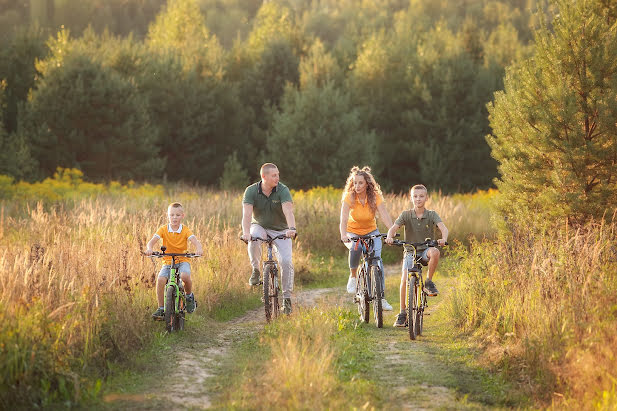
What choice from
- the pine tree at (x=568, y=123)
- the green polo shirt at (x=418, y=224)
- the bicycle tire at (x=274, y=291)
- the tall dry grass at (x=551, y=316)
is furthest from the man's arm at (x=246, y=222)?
the pine tree at (x=568, y=123)

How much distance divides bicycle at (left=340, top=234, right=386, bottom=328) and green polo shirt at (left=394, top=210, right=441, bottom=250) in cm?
51

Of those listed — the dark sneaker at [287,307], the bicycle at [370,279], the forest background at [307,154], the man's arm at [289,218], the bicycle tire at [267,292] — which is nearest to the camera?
the forest background at [307,154]

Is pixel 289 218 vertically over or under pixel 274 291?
over

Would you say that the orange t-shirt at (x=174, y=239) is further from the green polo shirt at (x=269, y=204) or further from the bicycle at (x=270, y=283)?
the green polo shirt at (x=269, y=204)

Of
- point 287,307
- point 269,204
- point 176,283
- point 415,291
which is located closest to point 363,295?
point 287,307

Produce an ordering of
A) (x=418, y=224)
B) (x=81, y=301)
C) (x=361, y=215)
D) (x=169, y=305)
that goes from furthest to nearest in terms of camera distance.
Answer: (x=361, y=215) < (x=418, y=224) < (x=169, y=305) < (x=81, y=301)

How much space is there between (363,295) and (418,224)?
1.34 metres

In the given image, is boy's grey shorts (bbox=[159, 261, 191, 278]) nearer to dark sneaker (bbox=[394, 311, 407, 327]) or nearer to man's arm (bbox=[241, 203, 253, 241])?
man's arm (bbox=[241, 203, 253, 241])

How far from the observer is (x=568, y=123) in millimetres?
12633

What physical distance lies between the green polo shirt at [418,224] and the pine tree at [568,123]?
3850mm

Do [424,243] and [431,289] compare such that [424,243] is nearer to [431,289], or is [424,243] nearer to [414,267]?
[414,267]

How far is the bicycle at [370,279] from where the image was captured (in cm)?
952

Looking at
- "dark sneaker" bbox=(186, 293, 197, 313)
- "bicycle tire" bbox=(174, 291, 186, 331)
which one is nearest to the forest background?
"bicycle tire" bbox=(174, 291, 186, 331)

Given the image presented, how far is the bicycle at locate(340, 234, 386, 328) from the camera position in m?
9.52
